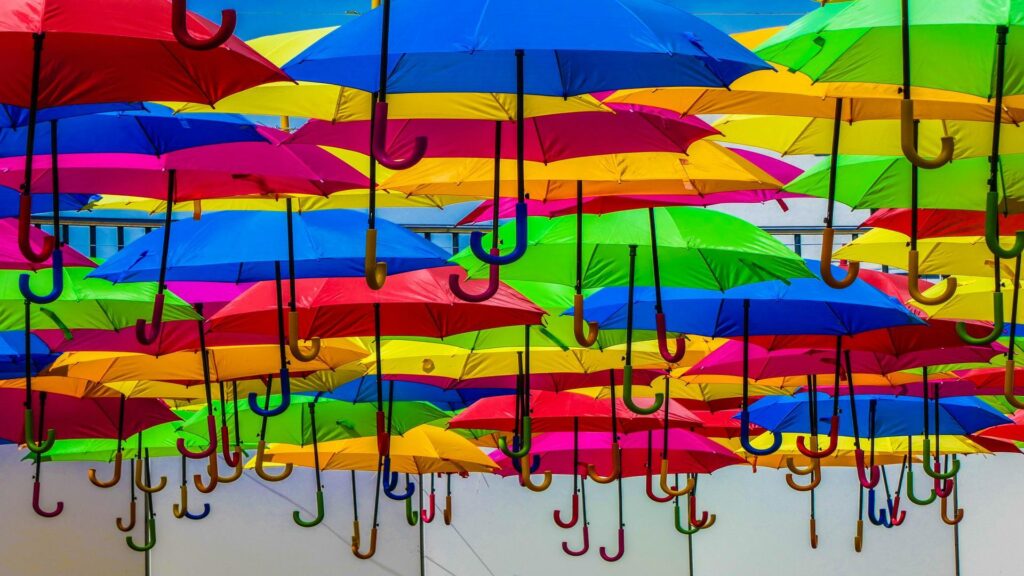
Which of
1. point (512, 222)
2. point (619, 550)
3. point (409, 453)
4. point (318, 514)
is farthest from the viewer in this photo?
point (619, 550)

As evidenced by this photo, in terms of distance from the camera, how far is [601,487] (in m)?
14.7

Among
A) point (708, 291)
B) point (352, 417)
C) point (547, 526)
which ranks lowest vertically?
point (547, 526)

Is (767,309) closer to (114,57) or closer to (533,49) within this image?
(533,49)

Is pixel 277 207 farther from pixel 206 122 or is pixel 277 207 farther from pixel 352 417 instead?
pixel 352 417

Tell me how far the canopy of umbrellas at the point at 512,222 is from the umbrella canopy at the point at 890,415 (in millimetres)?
20

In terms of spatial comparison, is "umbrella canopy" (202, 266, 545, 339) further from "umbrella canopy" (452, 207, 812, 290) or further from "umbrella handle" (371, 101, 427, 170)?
"umbrella handle" (371, 101, 427, 170)

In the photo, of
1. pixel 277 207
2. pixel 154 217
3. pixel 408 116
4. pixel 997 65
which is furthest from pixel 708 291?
pixel 154 217

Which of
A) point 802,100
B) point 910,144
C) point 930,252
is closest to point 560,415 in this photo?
point 930,252

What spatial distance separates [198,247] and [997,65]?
336 centimetres

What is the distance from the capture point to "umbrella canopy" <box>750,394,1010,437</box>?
9.67 meters

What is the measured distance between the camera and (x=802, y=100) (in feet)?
15.7

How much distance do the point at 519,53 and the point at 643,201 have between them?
2111 mm

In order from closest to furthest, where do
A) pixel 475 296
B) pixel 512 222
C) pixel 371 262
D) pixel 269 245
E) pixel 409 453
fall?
pixel 371 262, pixel 475 296, pixel 269 245, pixel 512 222, pixel 409 453

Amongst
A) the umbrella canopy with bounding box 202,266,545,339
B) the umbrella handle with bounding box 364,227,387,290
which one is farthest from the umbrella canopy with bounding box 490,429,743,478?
the umbrella handle with bounding box 364,227,387,290
